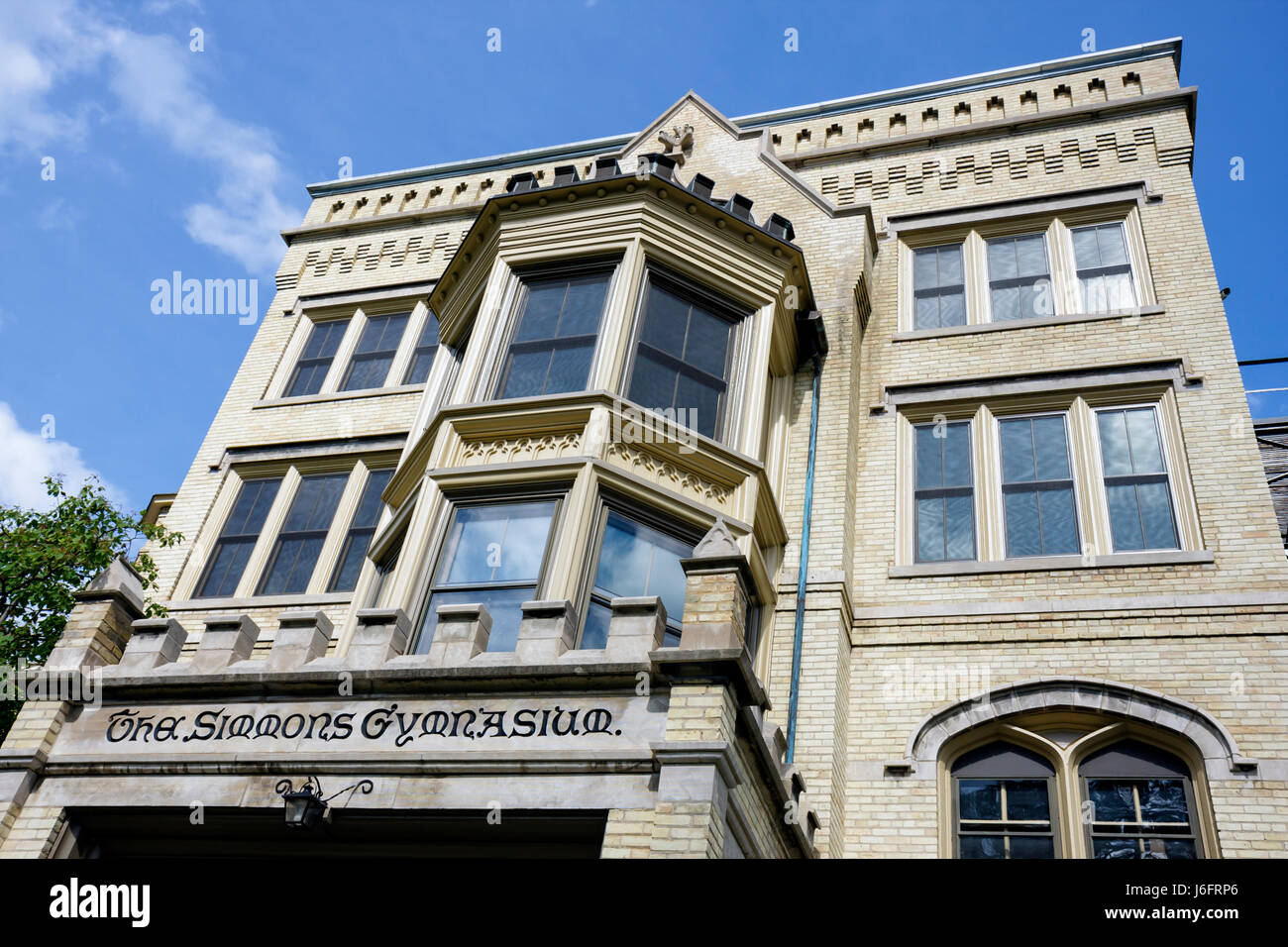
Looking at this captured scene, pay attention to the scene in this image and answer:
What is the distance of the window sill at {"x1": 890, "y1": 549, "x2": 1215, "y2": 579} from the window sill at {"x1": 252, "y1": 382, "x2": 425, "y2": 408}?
26.7 ft

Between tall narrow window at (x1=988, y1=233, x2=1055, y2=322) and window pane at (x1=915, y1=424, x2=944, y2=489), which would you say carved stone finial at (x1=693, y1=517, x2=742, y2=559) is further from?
tall narrow window at (x1=988, y1=233, x2=1055, y2=322)

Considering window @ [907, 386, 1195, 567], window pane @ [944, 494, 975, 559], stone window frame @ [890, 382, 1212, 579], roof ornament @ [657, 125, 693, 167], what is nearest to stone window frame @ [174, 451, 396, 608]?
roof ornament @ [657, 125, 693, 167]

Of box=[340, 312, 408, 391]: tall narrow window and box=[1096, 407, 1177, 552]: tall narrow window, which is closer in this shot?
box=[1096, 407, 1177, 552]: tall narrow window

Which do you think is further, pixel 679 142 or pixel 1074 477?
pixel 679 142

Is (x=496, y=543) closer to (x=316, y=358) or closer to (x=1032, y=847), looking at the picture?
(x=1032, y=847)

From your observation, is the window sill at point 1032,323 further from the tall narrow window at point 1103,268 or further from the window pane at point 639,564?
the window pane at point 639,564

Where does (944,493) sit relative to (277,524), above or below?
above

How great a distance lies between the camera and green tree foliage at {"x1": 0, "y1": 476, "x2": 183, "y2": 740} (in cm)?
1287

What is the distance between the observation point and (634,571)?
11.1 meters

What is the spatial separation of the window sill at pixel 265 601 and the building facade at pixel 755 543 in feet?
0.17

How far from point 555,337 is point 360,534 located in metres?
4.71

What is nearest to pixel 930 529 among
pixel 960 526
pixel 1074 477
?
pixel 960 526

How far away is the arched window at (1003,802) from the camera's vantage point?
11.1 m

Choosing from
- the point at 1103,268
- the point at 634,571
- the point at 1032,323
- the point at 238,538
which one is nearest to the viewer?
the point at 634,571
